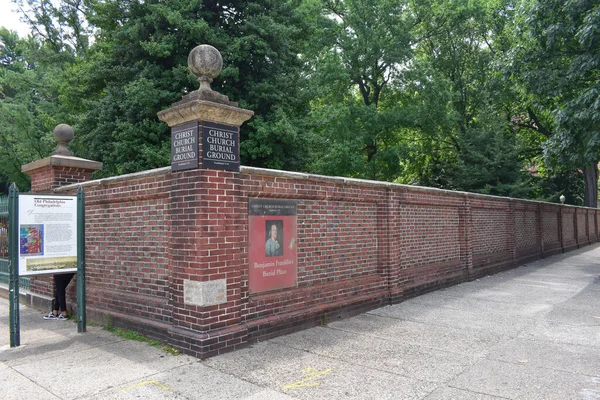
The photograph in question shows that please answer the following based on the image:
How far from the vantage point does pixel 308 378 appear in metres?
4.54

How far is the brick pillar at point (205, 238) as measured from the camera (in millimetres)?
5203

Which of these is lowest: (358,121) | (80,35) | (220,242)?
(220,242)

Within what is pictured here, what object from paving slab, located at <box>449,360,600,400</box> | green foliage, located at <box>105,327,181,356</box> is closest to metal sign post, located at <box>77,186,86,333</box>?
green foliage, located at <box>105,327,181,356</box>

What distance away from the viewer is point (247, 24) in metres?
14.6

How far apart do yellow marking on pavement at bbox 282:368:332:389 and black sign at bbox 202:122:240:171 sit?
8.43 feet

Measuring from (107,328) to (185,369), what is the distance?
2.45m

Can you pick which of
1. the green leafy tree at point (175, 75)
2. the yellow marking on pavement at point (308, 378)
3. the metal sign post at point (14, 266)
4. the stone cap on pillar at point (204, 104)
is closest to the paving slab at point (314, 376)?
the yellow marking on pavement at point (308, 378)

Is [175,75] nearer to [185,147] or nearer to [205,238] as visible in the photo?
[185,147]

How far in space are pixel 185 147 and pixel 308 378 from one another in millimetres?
3068

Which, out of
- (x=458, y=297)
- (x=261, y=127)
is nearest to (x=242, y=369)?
(x=458, y=297)

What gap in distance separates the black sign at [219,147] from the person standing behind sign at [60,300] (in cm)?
380

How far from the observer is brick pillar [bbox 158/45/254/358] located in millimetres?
5203

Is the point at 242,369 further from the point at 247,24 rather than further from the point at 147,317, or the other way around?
the point at 247,24

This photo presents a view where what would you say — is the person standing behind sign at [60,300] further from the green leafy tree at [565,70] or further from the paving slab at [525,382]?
the green leafy tree at [565,70]
